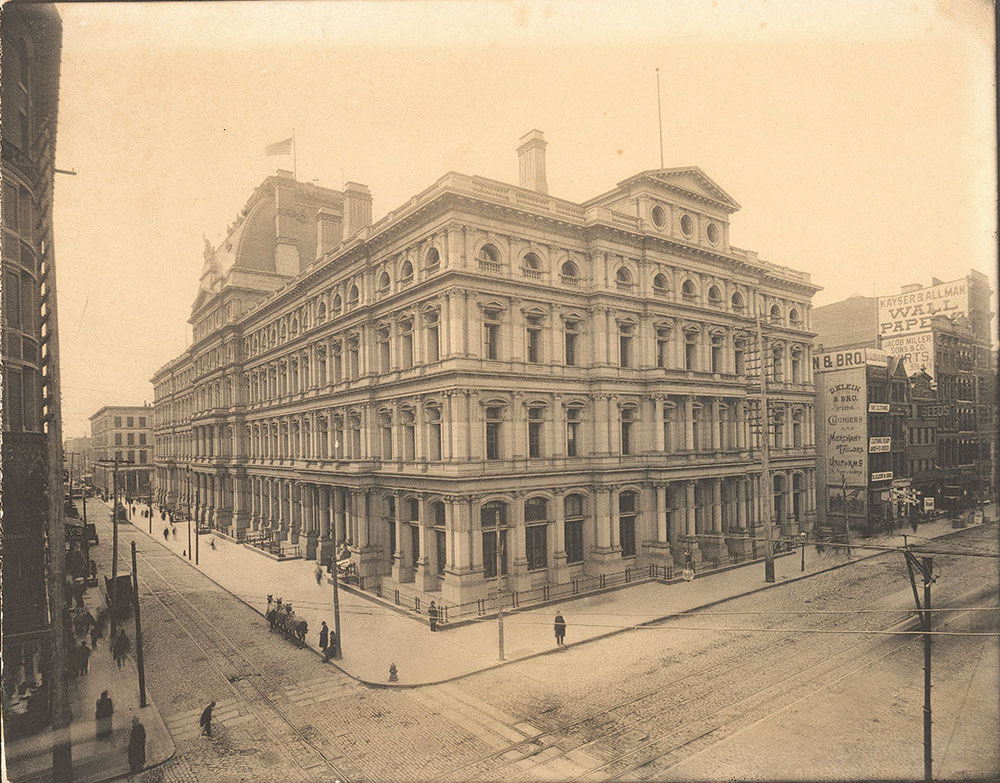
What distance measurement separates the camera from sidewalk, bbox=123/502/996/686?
19.2 metres

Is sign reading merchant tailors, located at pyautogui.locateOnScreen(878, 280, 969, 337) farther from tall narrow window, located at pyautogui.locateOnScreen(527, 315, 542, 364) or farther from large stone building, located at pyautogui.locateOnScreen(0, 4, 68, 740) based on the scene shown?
large stone building, located at pyautogui.locateOnScreen(0, 4, 68, 740)

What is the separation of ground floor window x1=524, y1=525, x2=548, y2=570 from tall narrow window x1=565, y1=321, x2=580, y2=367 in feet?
26.1

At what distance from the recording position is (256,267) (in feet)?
129

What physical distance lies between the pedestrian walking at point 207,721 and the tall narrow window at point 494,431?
45.1 ft

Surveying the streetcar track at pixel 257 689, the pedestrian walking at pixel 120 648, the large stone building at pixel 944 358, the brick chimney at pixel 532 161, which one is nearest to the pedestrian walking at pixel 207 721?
the streetcar track at pixel 257 689

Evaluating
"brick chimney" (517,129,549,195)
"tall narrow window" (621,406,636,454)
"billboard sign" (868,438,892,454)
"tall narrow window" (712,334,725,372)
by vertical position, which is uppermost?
"brick chimney" (517,129,549,195)

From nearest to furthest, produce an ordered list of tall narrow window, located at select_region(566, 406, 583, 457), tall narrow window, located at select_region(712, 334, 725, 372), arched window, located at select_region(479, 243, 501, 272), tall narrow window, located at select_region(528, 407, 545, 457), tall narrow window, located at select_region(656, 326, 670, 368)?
arched window, located at select_region(479, 243, 501, 272), tall narrow window, located at select_region(528, 407, 545, 457), tall narrow window, located at select_region(566, 406, 583, 457), tall narrow window, located at select_region(656, 326, 670, 368), tall narrow window, located at select_region(712, 334, 725, 372)

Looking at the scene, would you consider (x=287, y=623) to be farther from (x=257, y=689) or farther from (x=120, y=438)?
(x=120, y=438)

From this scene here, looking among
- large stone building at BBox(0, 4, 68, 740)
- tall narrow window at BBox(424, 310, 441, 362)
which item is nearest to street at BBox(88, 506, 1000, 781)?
large stone building at BBox(0, 4, 68, 740)

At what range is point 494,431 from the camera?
1016 inches

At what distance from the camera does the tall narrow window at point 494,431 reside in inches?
1008

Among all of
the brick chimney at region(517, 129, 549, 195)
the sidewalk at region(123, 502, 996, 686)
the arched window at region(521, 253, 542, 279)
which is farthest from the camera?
the brick chimney at region(517, 129, 549, 195)

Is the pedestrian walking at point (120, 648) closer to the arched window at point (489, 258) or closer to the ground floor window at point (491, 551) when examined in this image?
the ground floor window at point (491, 551)

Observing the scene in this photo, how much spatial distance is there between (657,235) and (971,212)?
18157mm
